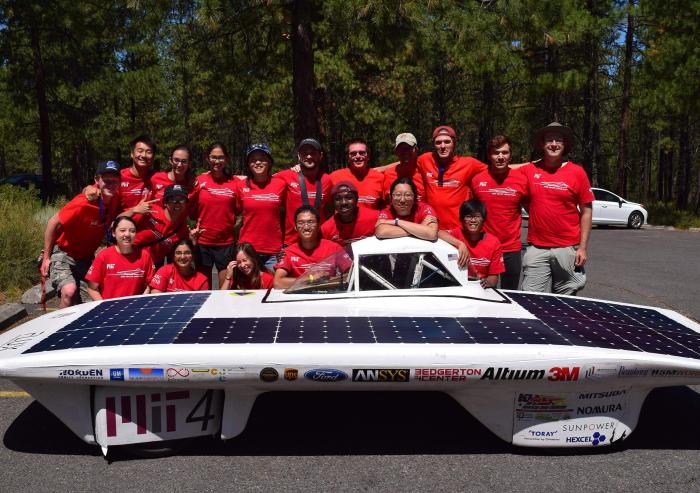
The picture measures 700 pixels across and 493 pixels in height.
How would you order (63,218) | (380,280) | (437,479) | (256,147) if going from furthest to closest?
(256,147) < (63,218) < (380,280) < (437,479)

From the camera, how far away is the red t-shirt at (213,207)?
5.43 metres

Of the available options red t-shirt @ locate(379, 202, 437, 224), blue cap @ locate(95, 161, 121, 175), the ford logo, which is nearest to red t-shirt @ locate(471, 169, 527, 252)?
red t-shirt @ locate(379, 202, 437, 224)

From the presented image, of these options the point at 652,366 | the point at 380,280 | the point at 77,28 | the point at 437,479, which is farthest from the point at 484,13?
the point at 77,28

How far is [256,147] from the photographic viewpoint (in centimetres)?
534

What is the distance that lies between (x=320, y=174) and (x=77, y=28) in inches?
627

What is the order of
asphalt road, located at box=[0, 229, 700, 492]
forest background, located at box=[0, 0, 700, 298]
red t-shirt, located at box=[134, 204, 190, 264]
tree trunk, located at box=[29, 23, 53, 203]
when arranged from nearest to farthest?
asphalt road, located at box=[0, 229, 700, 492] → red t-shirt, located at box=[134, 204, 190, 264] → forest background, located at box=[0, 0, 700, 298] → tree trunk, located at box=[29, 23, 53, 203]

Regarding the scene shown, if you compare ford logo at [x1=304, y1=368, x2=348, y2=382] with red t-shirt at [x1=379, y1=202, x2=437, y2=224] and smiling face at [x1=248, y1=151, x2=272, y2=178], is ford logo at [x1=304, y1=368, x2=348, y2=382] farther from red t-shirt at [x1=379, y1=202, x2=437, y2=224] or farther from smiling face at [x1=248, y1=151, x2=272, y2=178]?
smiling face at [x1=248, y1=151, x2=272, y2=178]

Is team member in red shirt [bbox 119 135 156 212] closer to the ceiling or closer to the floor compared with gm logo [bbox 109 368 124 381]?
closer to the ceiling

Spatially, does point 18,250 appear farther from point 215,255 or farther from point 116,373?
point 116,373

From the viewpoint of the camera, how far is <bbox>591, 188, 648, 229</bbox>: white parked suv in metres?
19.0

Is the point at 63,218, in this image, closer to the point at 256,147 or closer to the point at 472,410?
the point at 256,147

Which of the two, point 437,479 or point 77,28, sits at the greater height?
point 77,28

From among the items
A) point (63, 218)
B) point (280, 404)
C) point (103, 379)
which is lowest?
point (280, 404)

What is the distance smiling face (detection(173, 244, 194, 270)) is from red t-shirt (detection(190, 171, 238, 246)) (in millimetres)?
514
